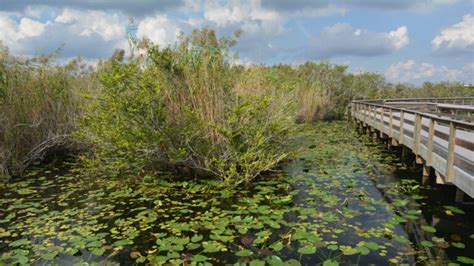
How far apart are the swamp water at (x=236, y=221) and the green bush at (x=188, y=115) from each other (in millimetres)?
529

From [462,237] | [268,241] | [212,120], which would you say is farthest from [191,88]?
[462,237]

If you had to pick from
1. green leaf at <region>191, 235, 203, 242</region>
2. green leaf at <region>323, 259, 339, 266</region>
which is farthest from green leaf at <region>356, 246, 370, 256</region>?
green leaf at <region>191, 235, 203, 242</region>

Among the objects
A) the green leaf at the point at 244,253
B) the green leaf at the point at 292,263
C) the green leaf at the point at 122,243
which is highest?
the green leaf at the point at 244,253

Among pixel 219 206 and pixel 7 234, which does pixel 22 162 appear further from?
pixel 219 206

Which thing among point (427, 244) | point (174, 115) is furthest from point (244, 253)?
point (174, 115)

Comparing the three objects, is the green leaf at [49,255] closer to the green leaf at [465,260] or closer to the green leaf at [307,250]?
the green leaf at [307,250]

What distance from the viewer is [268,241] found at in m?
4.59

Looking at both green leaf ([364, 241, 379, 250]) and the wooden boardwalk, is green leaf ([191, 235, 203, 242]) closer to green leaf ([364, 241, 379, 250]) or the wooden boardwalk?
green leaf ([364, 241, 379, 250])

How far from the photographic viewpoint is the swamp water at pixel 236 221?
13.9 ft

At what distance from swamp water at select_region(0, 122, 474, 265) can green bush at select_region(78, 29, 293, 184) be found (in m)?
0.53

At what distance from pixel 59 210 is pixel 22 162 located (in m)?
3.01

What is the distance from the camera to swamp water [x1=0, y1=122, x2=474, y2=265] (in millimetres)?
4227

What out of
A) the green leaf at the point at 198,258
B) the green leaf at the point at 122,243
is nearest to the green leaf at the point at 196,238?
the green leaf at the point at 198,258

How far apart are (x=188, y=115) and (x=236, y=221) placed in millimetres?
2362
